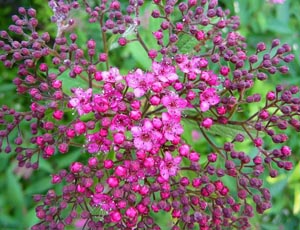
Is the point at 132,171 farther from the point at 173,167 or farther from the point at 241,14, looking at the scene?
the point at 241,14

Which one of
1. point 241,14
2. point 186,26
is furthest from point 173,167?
point 241,14

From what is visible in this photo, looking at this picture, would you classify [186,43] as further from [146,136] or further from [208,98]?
[146,136]

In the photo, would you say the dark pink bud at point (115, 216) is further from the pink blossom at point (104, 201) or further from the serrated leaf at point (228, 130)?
the serrated leaf at point (228, 130)

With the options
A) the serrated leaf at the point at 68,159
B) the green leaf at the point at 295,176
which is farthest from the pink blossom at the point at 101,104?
the green leaf at the point at 295,176

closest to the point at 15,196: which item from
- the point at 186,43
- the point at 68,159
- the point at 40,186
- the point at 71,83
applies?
the point at 40,186

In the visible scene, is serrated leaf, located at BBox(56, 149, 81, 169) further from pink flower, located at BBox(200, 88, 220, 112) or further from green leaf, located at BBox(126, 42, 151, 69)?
pink flower, located at BBox(200, 88, 220, 112)
